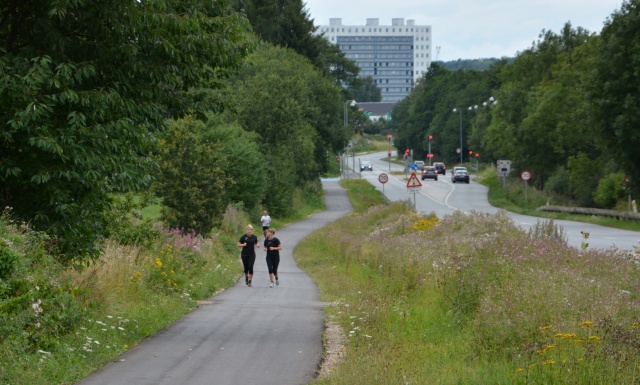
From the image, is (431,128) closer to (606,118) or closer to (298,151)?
(298,151)

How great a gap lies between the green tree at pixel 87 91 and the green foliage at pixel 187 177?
16.6m

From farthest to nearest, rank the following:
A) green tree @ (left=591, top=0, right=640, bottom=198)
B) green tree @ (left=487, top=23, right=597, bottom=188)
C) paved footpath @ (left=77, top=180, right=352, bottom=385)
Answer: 1. green tree @ (left=487, top=23, right=597, bottom=188)
2. green tree @ (left=591, top=0, right=640, bottom=198)
3. paved footpath @ (left=77, top=180, right=352, bottom=385)

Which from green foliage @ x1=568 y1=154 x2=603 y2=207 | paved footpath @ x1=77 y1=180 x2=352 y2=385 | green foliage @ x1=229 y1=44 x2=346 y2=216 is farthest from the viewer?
green foliage @ x1=568 y1=154 x2=603 y2=207

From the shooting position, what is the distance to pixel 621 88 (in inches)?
1964

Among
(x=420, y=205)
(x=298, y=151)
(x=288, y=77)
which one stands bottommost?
(x=420, y=205)

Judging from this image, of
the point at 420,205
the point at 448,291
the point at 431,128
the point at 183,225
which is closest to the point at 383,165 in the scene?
the point at 431,128

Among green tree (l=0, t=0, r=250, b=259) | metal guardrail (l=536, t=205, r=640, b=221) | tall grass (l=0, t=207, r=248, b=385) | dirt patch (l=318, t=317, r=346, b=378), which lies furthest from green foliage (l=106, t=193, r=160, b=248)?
metal guardrail (l=536, t=205, r=640, b=221)

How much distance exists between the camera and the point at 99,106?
1199 cm

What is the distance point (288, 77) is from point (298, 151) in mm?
5159

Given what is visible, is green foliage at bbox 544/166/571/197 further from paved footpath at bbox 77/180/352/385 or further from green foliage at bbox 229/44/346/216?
paved footpath at bbox 77/180/352/385

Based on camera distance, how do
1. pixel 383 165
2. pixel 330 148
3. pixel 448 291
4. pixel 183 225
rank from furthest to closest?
pixel 383 165
pixel 330 148
pixel 183 225
pixel 448 291

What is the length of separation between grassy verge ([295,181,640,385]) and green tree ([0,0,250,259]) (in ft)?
13.5

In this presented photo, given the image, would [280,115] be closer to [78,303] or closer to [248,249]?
[248,249]

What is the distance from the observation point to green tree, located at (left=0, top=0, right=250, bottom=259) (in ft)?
38.2
